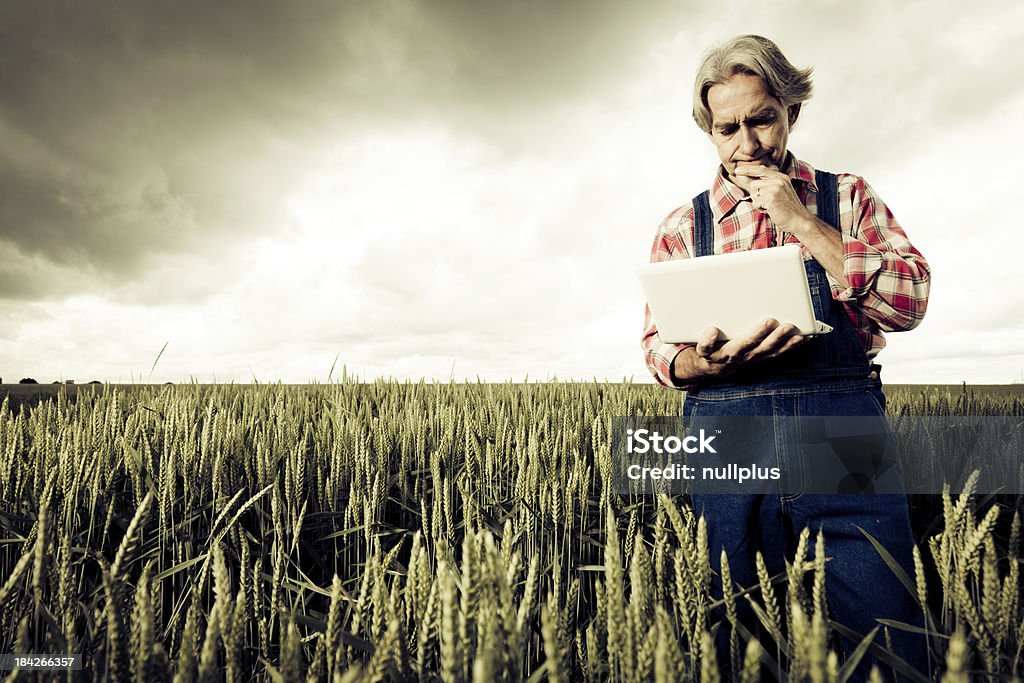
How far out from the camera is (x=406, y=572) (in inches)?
57.7

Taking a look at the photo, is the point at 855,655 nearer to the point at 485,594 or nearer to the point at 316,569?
the point at 485,594

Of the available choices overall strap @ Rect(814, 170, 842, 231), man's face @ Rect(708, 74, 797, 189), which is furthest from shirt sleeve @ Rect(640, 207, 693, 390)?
overall strap @ Rect(814, 170, 842, 231)

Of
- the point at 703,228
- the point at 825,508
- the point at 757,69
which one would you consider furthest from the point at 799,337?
the point at 757,69

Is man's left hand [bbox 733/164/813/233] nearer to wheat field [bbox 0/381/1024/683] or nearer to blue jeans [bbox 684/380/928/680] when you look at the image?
blue jeans [bbox 684/380/928/680]

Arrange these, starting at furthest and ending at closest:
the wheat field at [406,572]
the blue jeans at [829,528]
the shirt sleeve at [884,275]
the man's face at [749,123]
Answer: the man's face at [749,123]
the shirt sleeve at [884,275]
the blue jeans at [829,528]
the wheat field at [406,572]

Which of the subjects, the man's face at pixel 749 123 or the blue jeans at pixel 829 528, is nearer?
the blue jeans at pixel 829 528

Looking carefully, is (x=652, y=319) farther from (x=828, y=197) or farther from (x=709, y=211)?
(x=828, y=197)

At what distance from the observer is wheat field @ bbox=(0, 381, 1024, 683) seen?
675mm

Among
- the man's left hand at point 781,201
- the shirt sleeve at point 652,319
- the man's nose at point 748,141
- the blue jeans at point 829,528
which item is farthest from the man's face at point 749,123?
the blue jeans at point 829,528

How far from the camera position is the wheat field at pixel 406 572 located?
0.67 metres

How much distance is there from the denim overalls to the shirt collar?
4 centimetres

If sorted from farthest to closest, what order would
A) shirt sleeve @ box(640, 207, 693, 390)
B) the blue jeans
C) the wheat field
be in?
shirt sleeve @ box(640, 207, 693, 390), the blue jeans, the wheat field

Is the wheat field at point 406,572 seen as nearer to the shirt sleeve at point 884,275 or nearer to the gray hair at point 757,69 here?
the shirt sleeve at point 884,275

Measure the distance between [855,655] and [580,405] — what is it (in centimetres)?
291
